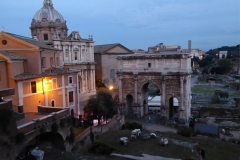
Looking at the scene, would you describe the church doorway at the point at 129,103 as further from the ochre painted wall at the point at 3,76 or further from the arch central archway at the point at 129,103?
the ochre painted wall at the point at 3,76

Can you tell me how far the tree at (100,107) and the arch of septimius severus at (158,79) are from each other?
7.87 meters

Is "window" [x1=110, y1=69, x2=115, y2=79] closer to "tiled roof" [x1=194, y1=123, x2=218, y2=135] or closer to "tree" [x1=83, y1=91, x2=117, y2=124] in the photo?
"tree" [x1=83, y1=91, x2=117, y2=124]

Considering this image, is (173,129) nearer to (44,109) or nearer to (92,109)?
(92,109)

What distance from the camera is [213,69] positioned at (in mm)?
95875

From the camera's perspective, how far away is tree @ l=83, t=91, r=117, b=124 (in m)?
21.1

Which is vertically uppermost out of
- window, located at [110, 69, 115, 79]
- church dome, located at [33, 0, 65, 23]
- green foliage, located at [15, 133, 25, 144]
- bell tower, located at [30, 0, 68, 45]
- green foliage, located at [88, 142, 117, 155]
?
church dome, located at [33, 0, 65, 23]

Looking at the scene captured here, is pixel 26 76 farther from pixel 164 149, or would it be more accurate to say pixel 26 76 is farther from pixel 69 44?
pixel 69 44

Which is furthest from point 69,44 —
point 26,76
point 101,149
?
point 101,149

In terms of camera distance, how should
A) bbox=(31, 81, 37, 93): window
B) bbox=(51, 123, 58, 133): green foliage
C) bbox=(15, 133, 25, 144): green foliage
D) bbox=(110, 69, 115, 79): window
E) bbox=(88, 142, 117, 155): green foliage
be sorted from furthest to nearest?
bbox=(110, 69, 115, 79): window
bbox=(31, 81, 37, 93): window
bbox=(88, 142, 117, 155): green foliage
bbox=(51, 123, 58, 133): green foliage
bbox=(15, 133, 25, 144): green foliage

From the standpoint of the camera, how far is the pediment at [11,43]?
64.6 ft

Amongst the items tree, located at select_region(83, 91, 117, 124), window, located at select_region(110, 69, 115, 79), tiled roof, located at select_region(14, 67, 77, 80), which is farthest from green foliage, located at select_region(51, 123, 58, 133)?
window, located at select_region(110, 69, 115, 79)

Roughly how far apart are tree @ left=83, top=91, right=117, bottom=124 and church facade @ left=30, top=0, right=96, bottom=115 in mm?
11610

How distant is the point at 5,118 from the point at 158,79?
21.0 metres

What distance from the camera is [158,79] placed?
93.2 ft
